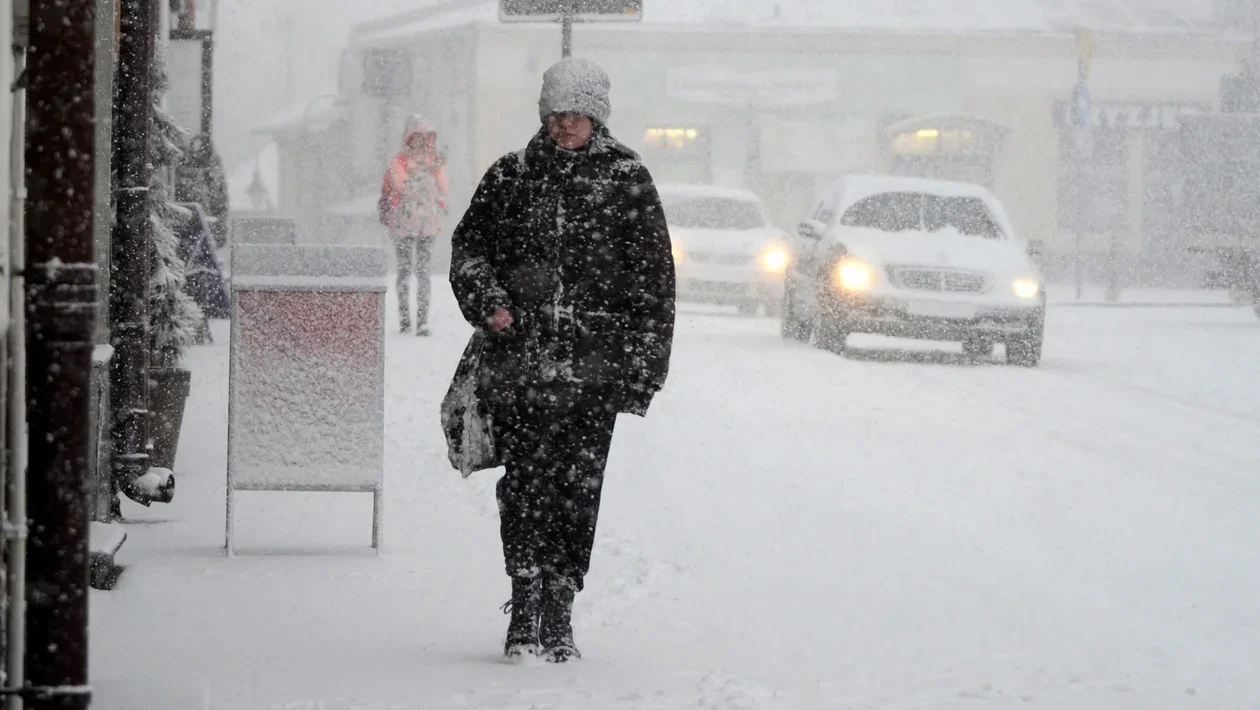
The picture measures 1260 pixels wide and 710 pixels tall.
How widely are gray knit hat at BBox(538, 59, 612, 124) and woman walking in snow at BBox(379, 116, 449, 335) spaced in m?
11.0

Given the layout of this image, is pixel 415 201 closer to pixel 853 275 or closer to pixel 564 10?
pixel 853 275

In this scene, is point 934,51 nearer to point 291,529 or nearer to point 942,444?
point 942,444

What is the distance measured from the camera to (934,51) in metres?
45.7

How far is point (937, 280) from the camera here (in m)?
16.4

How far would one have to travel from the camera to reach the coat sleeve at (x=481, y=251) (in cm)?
521

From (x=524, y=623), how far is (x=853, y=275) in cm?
1149

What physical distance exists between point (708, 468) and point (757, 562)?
250 cm

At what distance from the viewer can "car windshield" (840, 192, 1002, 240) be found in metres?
17.7

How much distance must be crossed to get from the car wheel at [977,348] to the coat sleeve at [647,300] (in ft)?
39.3

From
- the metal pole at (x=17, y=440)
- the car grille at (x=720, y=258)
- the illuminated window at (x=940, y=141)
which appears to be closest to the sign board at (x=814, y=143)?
the illuminated window at (x=940, y=141)

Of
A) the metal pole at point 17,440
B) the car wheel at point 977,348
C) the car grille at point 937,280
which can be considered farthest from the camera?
the car wheel at point 977,348

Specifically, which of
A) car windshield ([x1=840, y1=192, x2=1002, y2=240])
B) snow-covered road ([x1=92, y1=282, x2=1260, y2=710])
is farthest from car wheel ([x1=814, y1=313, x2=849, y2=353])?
snow-covered road ([x1=92, y1=282, x2=1260, y2=710])

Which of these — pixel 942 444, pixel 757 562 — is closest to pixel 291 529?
pixel 757 562

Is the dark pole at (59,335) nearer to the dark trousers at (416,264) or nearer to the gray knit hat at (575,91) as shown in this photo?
the gray knit hat at (575,91)
